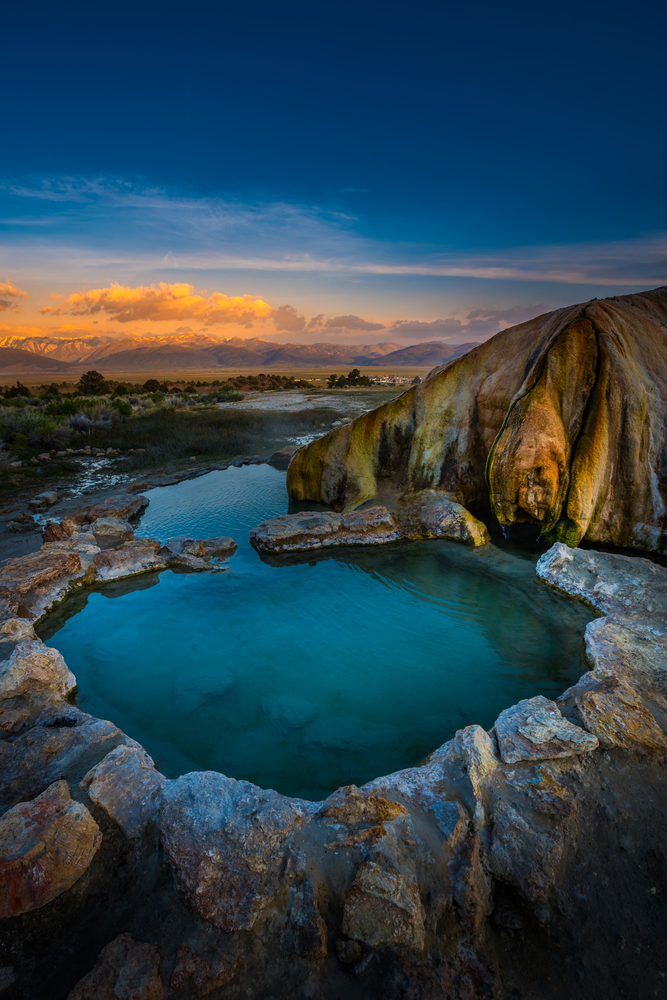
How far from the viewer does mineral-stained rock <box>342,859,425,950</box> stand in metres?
2.59

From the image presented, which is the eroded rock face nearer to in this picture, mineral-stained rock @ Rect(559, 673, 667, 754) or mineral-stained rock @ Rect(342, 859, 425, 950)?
mineral-stained rock @ Rect(559, 673, 667, 754)

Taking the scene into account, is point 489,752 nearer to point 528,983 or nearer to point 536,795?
point 536,795

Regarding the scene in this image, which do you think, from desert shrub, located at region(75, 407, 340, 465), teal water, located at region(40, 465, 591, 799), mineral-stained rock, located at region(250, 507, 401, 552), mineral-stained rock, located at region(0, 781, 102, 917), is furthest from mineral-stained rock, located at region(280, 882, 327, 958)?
desert shrub, located at region(75, 407, 340, 465)

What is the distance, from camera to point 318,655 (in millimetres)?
5938

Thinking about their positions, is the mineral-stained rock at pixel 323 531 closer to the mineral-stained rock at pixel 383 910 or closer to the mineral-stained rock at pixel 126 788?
the mineral-stained rock at pixel 126 788

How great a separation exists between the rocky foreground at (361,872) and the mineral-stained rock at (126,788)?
2cm

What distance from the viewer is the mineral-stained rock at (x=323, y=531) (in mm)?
9188

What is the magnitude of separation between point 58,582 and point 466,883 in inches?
302

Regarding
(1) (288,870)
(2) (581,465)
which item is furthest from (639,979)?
(2) (581,465)

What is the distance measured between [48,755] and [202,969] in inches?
97.7

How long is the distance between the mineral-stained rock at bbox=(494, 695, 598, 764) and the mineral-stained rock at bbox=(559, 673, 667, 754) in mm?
181

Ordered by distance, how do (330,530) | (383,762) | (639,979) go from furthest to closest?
(330,530), (383,762), (639,979)

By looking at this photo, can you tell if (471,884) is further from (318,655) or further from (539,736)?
(318,655)

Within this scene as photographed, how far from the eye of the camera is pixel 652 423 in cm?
792
